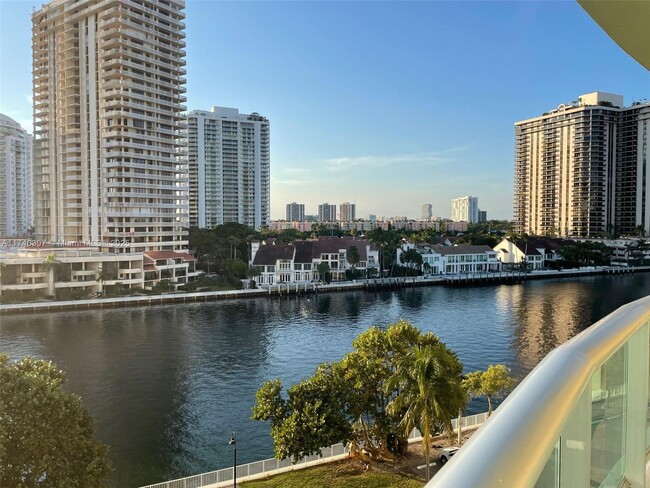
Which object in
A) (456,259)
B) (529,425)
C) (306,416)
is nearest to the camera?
(529,425)

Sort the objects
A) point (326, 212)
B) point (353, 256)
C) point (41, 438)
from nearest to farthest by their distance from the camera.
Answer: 1. point (41, 438)
2. point (353, 256)
3. point (326, 212)

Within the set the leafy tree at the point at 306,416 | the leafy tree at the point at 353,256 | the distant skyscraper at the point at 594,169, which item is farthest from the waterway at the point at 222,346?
the distant skyscraper at the point at 594,169

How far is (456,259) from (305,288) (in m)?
13.2

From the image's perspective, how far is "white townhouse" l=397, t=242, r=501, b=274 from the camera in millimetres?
35781

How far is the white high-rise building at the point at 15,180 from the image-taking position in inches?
1369

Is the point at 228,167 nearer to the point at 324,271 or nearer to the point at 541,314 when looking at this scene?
the point at 324,271

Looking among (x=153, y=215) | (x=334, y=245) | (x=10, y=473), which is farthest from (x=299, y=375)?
(x=153, y=215)

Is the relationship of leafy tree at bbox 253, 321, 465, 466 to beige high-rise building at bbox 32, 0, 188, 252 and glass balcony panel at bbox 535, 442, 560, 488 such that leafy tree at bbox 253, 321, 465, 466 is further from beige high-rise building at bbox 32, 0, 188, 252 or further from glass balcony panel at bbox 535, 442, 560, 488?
beige high-rise building at bbox 32, 0, 188, 252

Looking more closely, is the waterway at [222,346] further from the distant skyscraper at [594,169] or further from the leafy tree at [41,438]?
the distant skyscraper at [594,169]

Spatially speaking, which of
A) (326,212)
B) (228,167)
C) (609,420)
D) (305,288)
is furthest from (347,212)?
(609,420)

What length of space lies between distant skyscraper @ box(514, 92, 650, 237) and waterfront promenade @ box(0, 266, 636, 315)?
14.6 metres

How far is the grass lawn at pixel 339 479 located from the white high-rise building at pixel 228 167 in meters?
46.3

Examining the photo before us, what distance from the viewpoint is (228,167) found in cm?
5406

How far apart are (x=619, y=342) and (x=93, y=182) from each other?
34.5 metres
